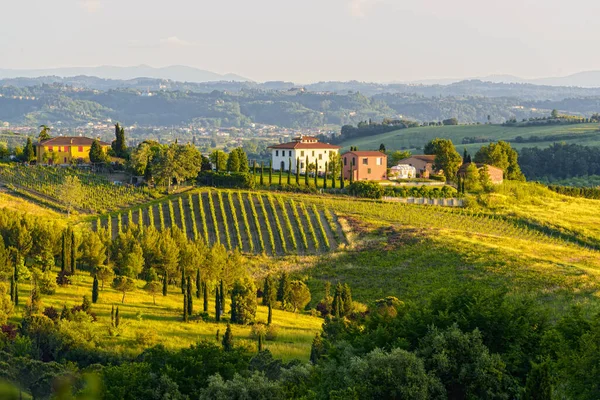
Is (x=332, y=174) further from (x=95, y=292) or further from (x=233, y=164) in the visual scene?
(x=95, y=292)

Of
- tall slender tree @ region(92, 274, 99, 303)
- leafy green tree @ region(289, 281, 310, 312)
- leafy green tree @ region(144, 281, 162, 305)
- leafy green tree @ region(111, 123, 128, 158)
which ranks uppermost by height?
leafy green tree @ region(111, 123, 128, 158)

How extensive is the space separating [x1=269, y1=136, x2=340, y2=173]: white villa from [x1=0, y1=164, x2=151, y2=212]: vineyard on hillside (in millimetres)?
24823

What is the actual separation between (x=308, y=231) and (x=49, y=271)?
92.0 ft

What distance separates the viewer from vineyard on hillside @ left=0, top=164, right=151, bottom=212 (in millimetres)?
83625

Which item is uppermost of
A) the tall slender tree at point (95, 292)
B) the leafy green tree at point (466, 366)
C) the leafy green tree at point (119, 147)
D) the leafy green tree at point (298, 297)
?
the leafy green tree at point (119, 147)

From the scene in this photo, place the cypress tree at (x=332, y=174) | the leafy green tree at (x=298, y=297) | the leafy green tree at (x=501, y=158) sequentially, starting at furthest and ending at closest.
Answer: the leafy green tree at (x=501, y=158), the cypress tree at (x=332, y=174), the leafy green tree at (x=298, y=297)

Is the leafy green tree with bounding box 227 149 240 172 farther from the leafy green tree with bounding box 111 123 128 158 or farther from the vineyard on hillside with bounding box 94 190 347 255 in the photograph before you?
the leafy green tree with bounding box 111 123 128 158

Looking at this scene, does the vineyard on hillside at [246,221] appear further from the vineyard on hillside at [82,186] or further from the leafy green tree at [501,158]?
the leafy green tree at [501,158]

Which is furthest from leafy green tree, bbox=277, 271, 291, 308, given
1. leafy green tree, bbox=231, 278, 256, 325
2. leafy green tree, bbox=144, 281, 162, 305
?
leafy green tree, bbox=144, 281, 162, 305

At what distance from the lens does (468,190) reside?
3903 inches

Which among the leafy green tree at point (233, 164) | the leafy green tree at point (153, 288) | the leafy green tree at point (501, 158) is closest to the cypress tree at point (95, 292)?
the leafy green tree at point (153, 288)

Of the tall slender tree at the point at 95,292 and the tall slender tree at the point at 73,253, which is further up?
the tall slender tree at the point at 73,253

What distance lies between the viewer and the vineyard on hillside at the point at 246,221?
73312 mm

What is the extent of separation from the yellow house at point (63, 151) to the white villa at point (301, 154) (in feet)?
75.8
